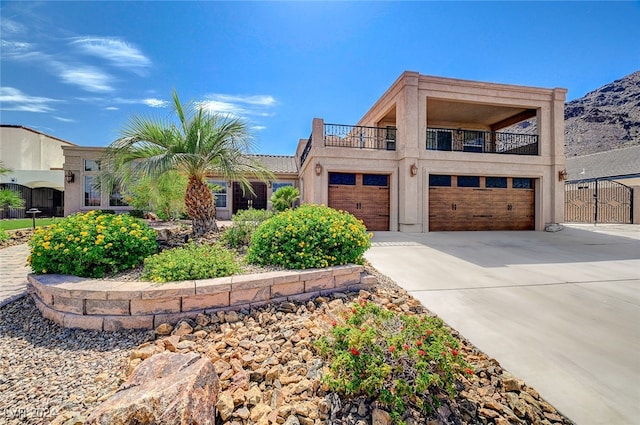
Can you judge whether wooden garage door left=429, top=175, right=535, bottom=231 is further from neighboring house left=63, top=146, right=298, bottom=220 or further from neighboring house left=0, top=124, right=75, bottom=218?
neighboring house left=0, top=124, right=75, bottom=218

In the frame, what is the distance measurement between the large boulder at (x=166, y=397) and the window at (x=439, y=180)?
1071 cm

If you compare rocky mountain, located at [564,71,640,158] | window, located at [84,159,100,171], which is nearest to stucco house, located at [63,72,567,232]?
window, located at [84,159,100,171]

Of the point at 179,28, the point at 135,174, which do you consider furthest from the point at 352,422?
Answer: the point at 179,28

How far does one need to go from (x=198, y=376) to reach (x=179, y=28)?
784 centimetres

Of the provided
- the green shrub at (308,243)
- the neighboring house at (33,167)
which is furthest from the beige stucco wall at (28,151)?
the green shrub at (308,243)

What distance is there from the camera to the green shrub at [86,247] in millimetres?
3627

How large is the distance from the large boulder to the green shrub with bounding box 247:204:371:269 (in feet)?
6.91

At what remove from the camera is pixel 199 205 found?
20.2 ft

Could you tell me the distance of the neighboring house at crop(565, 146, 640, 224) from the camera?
51.3 feet

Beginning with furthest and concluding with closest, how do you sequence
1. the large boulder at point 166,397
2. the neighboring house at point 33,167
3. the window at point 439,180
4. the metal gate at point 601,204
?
the neighboring house at point 33,167
the metal gate at point 601,204
the window at point 439,180
the large boulder at point 166,397

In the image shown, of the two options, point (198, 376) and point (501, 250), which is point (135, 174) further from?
point (501, 250)

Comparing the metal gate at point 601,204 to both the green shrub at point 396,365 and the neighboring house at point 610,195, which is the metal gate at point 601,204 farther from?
the green shrub at point 396,365

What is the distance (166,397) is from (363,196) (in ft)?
31.7

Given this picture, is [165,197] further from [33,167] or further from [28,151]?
[28,151]
